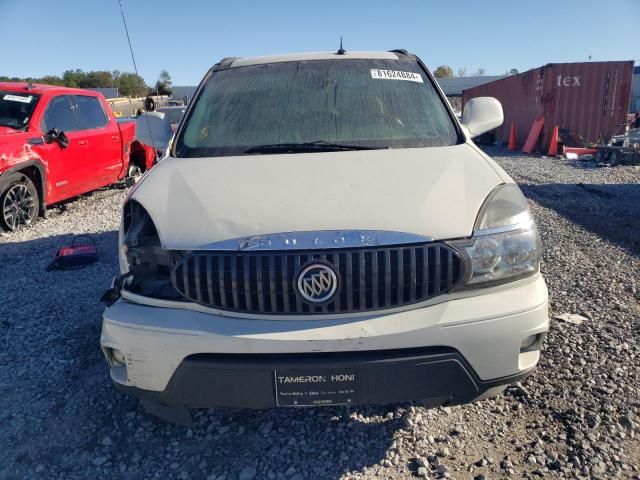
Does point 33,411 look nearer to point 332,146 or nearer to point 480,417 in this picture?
point 332,146

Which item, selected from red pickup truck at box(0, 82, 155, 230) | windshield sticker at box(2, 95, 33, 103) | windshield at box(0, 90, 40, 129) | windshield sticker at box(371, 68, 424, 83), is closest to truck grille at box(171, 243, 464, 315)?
windshield sticker at box(371, 68, 424, 83)

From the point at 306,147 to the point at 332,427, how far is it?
1503mm

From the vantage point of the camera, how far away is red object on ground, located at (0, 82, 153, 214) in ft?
21.3

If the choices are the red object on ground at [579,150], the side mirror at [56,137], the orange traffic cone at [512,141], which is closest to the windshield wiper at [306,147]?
the side mirror at [56,137]

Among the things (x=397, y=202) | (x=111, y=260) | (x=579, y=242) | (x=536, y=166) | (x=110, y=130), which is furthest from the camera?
(x=536, y=166)

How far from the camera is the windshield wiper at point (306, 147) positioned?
9.45ft

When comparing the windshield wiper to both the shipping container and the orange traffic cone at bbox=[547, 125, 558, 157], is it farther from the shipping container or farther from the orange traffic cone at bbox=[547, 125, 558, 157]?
the shipping container

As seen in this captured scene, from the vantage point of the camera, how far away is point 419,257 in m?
2.06

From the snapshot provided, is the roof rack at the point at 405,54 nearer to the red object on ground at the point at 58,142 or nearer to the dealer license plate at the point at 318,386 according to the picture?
the dealer license plate at the point at 318,386

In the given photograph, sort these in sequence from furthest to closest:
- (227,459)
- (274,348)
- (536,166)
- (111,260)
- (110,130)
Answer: (536,166), (110,130), (111,260), (227,459), (274,348)

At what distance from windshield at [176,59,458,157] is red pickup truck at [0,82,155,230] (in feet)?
13.4

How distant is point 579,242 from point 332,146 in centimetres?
408

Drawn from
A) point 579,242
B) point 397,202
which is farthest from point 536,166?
point 397,202

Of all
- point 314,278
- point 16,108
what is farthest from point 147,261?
point 16,108
